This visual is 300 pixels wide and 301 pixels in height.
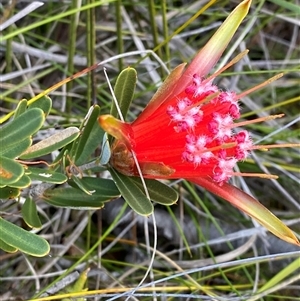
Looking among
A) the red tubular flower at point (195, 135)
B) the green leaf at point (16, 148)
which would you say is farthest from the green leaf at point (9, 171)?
the red tubular flower at point (195, 135)

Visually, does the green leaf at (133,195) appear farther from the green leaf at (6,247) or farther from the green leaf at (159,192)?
the green leaf at (6,247)

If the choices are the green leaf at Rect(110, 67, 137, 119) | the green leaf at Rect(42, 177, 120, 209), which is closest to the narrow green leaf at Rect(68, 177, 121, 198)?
the green leaf at Rect(42, 177, 120, 209)

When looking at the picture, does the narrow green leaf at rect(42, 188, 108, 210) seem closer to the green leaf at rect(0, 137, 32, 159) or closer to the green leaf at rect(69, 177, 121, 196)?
the green leaf at rect(69, 177, 121, 196)

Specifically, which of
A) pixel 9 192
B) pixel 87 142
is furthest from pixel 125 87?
pixel 9 192

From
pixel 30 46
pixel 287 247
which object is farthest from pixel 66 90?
pixel 287 247

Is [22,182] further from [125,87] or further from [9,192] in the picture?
[125,87]

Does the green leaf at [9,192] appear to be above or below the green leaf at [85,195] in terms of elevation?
above
